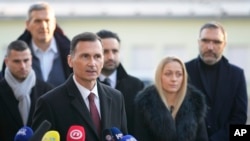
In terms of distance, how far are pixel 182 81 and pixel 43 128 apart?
Answer: 94.8 inches

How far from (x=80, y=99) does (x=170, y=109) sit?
1.58m

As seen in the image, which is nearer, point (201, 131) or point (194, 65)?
point (201, 131)

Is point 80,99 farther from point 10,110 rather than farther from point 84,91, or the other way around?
point 10,110

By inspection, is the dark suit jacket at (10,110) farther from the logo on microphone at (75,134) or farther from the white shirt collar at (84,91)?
the logo on microphone at (75,134)

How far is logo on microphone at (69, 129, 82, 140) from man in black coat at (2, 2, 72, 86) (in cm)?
282

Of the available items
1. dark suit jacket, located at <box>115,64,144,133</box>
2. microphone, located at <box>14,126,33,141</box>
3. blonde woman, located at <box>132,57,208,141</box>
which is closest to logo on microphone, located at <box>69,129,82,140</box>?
microphone, located at <box>14,126,33,141</box>

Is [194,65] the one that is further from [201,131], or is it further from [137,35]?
[137,35]

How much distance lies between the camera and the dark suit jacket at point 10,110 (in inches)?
290

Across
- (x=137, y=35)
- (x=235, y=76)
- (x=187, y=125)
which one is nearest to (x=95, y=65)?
(x=187, y=125)

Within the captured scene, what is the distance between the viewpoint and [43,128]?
17.0 ft

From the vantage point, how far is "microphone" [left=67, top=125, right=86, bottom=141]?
208 inches

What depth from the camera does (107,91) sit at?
19.9ft

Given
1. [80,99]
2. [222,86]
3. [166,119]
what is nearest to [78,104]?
[80,99]

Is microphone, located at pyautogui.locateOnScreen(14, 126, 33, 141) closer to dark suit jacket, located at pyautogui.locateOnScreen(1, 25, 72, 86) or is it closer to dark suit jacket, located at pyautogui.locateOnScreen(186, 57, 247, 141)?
dark suit jacket, located at pyautogui.locateOnScreen(1, 25, 72, 86)
